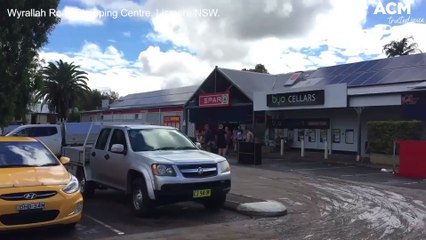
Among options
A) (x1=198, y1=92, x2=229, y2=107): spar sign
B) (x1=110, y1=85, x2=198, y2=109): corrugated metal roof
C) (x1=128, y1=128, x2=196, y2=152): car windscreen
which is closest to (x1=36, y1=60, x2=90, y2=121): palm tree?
(x1=110, y1=85, x2=198, y2=109): corrugated metal roof

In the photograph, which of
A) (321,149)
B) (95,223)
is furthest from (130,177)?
(321,149)

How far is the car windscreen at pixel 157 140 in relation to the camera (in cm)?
980

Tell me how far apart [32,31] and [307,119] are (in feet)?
69.6

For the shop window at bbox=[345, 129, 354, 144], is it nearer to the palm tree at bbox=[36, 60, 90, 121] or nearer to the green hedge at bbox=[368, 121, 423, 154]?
the green hedge at bbox=[368, 121, 423, 154]

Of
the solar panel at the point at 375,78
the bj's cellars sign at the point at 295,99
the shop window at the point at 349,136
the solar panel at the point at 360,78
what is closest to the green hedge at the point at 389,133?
the solar panel at the point at 375,78

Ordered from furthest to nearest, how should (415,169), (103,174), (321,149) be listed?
(321,149) → (415,169) → (103,174)

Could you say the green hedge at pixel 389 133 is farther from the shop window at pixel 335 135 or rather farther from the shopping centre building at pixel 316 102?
the shop window at pixel 335 135

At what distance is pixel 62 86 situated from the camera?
54125mm

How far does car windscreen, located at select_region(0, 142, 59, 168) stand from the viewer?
806 centimetres

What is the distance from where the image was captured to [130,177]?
959 cm

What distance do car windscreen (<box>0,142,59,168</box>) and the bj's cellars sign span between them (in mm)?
19625

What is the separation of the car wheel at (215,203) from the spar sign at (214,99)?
21.9m

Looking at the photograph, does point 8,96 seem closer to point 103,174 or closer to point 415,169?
point 103,174

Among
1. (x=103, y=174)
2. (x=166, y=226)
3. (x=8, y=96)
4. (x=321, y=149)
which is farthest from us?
(x=321, y=149)
